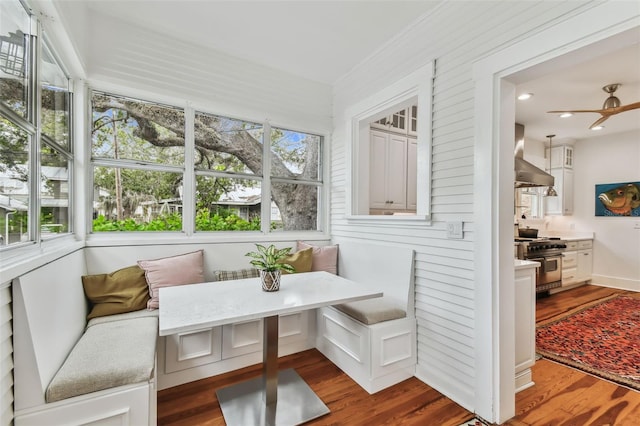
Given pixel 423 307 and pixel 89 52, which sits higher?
pixel 89 52

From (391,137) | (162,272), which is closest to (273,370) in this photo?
(162,272)

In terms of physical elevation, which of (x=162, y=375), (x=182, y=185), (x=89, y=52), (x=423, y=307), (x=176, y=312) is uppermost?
(x=89, y=52)

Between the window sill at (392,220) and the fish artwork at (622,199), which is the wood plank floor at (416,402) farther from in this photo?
the fish artwork at (622,199)

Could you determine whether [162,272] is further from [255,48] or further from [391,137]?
[391,137]

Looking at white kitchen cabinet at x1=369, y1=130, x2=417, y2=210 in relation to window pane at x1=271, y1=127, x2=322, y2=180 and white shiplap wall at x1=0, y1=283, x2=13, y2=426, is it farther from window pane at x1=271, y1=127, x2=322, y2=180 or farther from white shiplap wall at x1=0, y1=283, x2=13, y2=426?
white shiplap wall at x1=0, y1=283, x2=13, y2=426

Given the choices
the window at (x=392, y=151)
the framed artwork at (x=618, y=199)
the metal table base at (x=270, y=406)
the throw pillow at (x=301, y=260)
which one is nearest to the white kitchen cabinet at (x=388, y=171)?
the window at (x=392, y=151)

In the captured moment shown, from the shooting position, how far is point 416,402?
1998 mm

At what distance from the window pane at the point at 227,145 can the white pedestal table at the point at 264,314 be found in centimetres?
133

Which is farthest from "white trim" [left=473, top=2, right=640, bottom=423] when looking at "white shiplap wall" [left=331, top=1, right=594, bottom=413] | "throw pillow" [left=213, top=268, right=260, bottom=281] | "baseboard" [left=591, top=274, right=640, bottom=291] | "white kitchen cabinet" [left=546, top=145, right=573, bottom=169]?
"baseboard" [left=591, top=274, right=640, bottom=291]

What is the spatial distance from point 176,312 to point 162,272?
0.99m

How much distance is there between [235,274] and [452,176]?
6.61 ft

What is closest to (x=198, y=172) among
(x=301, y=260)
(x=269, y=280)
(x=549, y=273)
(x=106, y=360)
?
(x=301, y=260)

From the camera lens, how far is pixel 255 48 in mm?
2758

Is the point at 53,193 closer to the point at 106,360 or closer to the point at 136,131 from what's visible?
the point at 136,131
